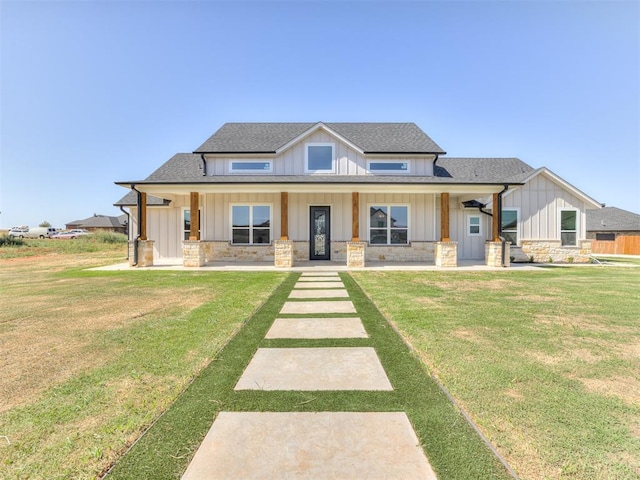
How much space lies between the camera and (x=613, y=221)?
30.9 m

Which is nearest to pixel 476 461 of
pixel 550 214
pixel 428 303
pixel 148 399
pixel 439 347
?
pixel 439 347

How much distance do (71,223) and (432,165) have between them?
80.4 meters

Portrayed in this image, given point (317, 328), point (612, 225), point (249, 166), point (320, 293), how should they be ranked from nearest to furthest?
point (317, 328) < point (320, 293) < point (249, 166) < point (612, 225)

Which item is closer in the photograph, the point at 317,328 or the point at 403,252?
the point at 317,328

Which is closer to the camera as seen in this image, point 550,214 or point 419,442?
point 419,442

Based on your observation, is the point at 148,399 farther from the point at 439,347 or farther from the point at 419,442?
the point at 439,347

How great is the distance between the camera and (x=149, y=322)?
16.3 ft

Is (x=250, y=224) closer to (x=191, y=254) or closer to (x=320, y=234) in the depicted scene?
(x=191, y=254)

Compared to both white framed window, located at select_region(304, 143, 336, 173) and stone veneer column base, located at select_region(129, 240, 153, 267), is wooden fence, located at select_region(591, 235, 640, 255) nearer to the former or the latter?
white framed window, located at select_region(304, 143, 336, 173)

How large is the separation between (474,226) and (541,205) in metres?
3.37

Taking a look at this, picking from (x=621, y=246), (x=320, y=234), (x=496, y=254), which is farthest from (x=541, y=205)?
(x=621, y=246)

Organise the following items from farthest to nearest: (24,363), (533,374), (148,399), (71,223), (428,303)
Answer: (71,223) < (428,303) < (24,363) < (533,374) < (148,399)

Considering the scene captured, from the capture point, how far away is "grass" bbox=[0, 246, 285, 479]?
2.03 metres

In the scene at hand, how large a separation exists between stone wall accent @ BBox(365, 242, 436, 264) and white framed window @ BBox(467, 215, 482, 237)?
2545 millimetres
